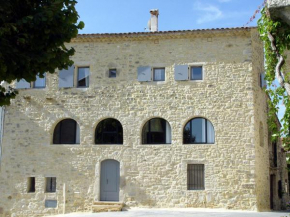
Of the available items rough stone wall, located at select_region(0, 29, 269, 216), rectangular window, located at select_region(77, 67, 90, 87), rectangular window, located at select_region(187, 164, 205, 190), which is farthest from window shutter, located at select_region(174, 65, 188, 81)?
rectangular window, located at select_region(77, 67, 90, 87)

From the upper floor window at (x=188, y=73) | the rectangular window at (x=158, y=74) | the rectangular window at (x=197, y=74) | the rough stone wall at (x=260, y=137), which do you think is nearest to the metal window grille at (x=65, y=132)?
the rectangular window at (x=158, y=74)

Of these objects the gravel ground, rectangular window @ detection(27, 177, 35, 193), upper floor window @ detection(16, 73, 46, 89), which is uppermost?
upper floor window @ detection(16, 73, 46, 89)

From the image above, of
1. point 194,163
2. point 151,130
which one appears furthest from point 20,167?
point 194,163

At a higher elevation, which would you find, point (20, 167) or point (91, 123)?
point (91, 123)

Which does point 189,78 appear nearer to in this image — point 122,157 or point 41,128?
point 122,157

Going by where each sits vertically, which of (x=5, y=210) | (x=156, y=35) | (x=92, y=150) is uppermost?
(x=156, y=35)

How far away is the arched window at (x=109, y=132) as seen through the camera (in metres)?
17.3

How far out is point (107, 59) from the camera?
17.7 meters

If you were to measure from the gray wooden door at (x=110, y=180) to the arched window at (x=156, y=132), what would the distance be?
63.4 inches

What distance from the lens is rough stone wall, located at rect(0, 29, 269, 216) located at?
16250mm

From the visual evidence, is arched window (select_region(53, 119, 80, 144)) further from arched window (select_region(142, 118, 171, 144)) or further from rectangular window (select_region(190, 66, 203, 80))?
rectangular window (select_region(190, 66, 203, 80))

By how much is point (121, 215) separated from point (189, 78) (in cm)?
611

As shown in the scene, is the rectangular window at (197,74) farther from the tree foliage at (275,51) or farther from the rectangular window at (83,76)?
the tree foliage at (275,51)

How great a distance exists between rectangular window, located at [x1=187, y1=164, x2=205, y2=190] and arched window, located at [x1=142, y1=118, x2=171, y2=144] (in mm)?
1413
